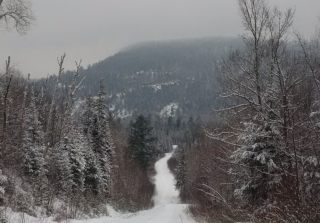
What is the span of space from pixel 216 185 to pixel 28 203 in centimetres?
1311

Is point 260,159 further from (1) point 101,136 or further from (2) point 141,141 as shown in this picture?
(2) point 141,141

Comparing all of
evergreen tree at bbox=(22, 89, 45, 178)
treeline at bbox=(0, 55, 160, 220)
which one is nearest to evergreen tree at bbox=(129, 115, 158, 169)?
treeline at bbox=(0, 55, 160, 220)

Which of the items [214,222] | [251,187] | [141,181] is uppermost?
[251,187]

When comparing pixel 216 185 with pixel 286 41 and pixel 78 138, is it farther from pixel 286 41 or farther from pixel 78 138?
pixel 286 41

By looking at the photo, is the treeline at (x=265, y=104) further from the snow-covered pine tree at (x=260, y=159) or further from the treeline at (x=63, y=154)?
the treeline at (x=63, y=154)

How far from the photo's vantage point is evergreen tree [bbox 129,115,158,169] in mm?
69312

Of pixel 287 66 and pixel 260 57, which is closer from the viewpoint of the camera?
pixel 287 66

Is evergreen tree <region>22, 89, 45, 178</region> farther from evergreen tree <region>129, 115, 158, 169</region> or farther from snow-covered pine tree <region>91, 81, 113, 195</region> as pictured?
evergreen tree <region>129, 115, 158, 169</region>

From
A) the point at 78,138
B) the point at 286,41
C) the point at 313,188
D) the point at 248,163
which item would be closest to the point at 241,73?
the point at 286,41

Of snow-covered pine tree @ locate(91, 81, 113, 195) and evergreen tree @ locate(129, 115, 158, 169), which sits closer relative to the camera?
snow-covered pine tree @ locate(91, 81, 113, 195)

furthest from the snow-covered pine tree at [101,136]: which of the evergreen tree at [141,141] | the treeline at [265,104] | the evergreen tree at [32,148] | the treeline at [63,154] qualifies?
the treeline at [265,104]

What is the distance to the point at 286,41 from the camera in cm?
1681

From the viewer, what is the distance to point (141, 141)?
69812 millimetres

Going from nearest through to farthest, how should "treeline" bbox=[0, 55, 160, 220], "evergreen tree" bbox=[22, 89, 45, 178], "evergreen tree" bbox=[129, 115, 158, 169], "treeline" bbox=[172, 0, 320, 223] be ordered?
"treeline" bbox=[172, 0, 320, 223] < "treeline" bbox=[0, 55, 160, 220] < "evergreen tree" bbox=[22, 89, 45, 178] < "evergreen tree" bbox=[129, 115, 158, 169]
